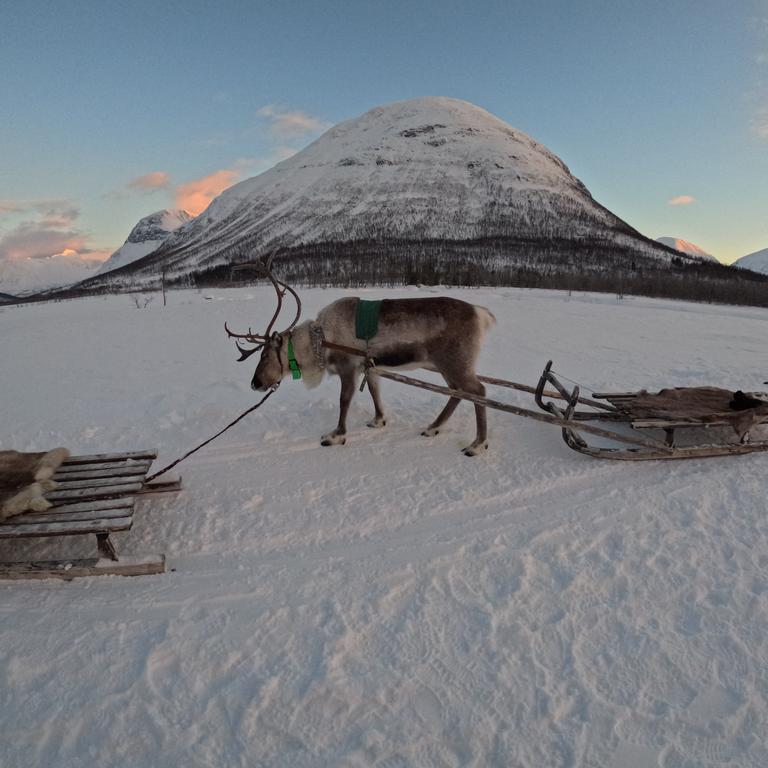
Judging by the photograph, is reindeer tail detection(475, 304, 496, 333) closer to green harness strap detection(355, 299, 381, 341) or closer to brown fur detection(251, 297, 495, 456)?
brown fur detection(251, 297, 495, 456)

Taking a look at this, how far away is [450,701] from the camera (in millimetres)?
2797

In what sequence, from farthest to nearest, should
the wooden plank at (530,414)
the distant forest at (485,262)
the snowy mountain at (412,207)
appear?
the snowy mountain at (412,207), the distant forest at (485,262), the wooden plank at (530,414)

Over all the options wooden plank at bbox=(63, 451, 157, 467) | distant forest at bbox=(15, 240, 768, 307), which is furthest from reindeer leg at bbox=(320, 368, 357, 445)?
distant forest at bbox=(15, 240, 768, 307)

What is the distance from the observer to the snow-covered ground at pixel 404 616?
261cm

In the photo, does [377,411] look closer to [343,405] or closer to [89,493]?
[343,405]

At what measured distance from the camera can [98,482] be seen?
14.0 ft

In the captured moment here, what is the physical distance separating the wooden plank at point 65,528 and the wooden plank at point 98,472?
755 mm

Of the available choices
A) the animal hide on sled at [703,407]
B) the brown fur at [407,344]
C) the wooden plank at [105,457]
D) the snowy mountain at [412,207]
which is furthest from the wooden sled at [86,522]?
the snowy mountain at [412,207]

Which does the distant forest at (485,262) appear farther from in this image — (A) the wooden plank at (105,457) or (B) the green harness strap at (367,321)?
(A) the wooden plank at (105,457)

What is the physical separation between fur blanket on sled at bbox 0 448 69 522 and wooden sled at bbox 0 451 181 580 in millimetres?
70

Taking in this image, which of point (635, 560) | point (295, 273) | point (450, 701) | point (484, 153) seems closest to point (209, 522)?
point (450, 701)

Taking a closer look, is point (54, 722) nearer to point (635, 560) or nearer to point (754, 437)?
point (635, 560)

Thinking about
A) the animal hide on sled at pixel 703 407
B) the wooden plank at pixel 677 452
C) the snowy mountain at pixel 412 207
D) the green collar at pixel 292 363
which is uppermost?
the snowy mountain at pixel 412 207

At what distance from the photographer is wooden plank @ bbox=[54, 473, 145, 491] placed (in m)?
4.23
